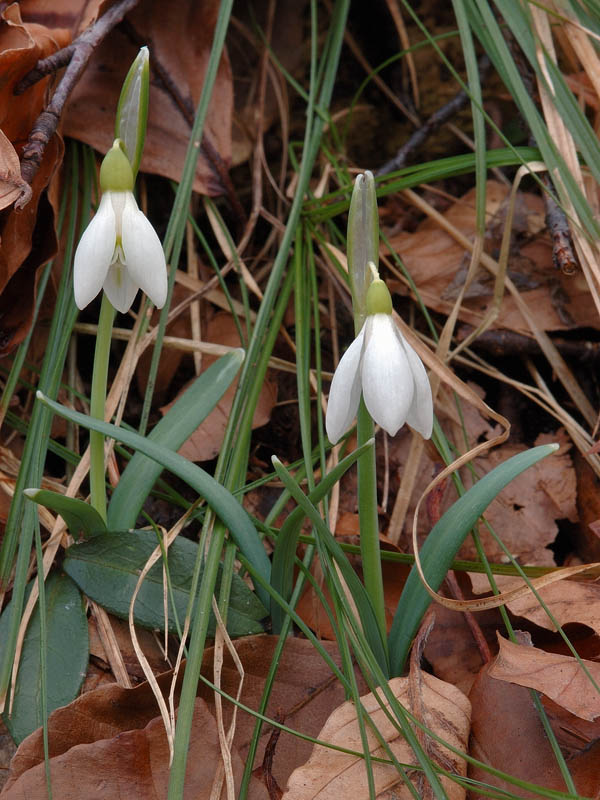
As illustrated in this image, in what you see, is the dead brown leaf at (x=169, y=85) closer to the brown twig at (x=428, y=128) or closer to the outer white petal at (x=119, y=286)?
the brown twig at (x=428, y=128)

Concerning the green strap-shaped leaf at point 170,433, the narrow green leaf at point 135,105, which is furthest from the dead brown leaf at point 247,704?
the narrow green leaf at point 135,105

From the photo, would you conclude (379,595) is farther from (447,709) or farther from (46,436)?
(46,436)

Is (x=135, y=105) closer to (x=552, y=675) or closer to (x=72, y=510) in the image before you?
(x=72, y=510)

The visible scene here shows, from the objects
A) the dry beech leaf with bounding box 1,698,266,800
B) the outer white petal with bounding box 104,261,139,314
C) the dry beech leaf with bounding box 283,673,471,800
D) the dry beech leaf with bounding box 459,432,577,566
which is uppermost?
the outer white petal with bounding box 104,261,139,314

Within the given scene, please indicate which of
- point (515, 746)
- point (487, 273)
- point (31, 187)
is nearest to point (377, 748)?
Answer: point (515, 746)

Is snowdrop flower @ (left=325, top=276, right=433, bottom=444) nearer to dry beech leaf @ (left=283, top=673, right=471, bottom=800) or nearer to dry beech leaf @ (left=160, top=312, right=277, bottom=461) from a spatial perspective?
dry beech leaf @ (left=283, top=673, right=471, bottom=800)

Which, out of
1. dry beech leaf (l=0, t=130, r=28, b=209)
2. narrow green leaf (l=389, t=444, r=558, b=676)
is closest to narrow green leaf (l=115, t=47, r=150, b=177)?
dry beech leaf (l=0, t=130, r=28, b=209)

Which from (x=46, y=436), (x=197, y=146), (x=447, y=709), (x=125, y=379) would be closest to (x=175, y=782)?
(x=447, y=709)
